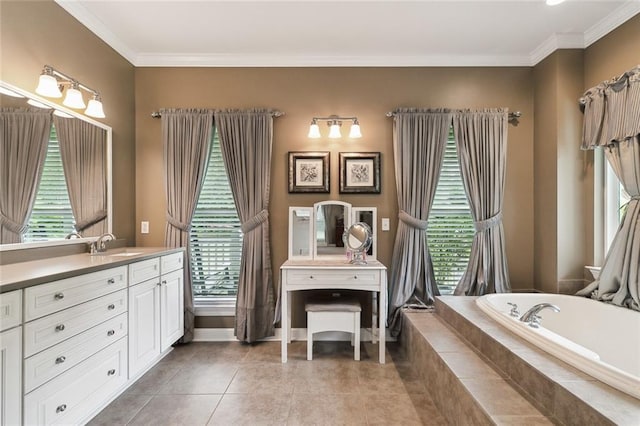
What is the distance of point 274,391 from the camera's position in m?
2.07

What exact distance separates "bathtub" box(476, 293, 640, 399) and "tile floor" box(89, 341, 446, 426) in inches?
29.9

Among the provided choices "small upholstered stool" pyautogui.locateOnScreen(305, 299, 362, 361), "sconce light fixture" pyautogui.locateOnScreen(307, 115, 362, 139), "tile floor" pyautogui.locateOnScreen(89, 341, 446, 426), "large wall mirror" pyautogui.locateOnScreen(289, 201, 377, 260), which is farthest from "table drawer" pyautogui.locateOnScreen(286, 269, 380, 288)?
"sconce light fixture" pyautogui.locateOnScreen(307, 115, 362, 139)

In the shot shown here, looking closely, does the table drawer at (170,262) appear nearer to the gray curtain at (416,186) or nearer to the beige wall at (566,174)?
the gray curtain at (416,186)

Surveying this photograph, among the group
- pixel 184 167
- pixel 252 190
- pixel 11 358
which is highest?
pixel 184 167

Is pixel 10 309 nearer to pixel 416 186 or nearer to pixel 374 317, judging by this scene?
pixel 374 317

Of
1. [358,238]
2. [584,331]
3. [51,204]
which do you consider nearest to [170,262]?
[51,204]

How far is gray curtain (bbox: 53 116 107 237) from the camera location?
83.1 inches

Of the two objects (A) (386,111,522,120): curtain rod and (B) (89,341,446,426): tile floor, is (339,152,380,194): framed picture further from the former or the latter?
(B) (89,341,446,426): tile floor

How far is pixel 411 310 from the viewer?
2662mm

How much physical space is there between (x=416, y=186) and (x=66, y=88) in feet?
9.63

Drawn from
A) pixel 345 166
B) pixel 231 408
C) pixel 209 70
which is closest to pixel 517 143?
pixel 345 166

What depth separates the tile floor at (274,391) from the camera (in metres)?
1.81

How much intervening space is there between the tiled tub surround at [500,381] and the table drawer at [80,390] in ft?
6.55

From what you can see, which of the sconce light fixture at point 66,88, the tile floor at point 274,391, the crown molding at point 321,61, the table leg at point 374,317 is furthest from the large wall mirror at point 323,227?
the sconce light fixture at point 66,88
